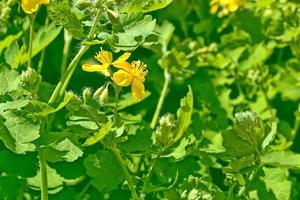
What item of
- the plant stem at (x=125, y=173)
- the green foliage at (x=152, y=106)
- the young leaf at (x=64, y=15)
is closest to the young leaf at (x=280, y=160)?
the green foliage at (x=152, y=106)

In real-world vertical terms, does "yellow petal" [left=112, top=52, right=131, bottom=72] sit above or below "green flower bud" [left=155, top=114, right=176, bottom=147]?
above

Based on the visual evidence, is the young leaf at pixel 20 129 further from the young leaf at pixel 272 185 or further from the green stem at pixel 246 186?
the young leaf at pixel 272 185

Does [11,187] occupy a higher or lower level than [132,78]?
lower

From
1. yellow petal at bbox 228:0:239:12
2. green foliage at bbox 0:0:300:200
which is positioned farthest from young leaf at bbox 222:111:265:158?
yellow petal at bbox 228:0:239:12

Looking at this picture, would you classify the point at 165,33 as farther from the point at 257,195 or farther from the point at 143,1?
the point at 143,1

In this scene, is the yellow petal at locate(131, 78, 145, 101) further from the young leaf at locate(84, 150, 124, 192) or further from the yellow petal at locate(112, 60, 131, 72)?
the young leaf at locate(84, 150, 124, 192)

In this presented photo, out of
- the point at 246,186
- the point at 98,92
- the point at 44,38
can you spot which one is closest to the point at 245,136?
the point at 246,186

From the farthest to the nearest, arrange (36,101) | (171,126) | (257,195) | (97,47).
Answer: (97,47) < (257,195) < (171,126) < (36,101)

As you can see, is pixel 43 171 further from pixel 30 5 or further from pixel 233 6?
pixel 233 6

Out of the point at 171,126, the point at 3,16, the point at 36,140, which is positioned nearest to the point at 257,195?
the point at 171,126

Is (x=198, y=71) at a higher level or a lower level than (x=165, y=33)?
lower

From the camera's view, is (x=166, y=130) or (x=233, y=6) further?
(x=233, y=6)
